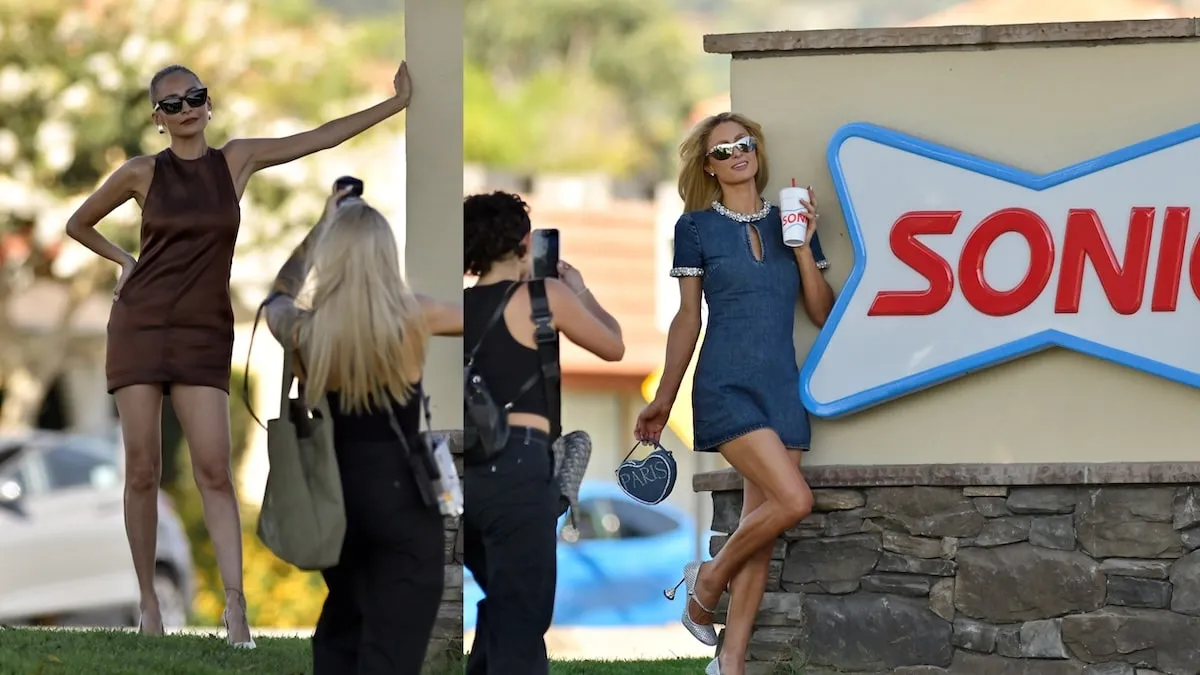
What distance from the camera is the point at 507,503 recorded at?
490 cm

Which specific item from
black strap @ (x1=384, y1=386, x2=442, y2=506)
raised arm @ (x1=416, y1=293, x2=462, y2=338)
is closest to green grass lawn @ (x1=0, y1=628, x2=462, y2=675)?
black strap @ (x1=384, y1=386, x2=442, y2=506)

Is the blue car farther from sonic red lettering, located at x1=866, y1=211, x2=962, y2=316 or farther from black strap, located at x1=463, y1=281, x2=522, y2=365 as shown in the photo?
black strap, located at x1=463, y1=281, x2=522, y2=365

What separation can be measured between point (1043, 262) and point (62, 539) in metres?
9.05

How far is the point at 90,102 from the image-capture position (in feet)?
48.5

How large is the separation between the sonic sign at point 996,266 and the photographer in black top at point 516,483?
1027mm

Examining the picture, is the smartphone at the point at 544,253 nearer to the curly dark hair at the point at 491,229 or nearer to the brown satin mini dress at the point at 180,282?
the curly dark hair at the point at 491,229

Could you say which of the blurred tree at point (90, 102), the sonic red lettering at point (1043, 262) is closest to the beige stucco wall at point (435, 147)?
the sonic red lettering at point (1043, 262)

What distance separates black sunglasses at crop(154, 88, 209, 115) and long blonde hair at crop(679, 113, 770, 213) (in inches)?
57.7

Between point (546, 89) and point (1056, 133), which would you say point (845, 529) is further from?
point (546, 89)

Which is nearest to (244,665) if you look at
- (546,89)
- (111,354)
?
(111,354)

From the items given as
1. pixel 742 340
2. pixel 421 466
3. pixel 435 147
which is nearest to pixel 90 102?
pixel 435 147

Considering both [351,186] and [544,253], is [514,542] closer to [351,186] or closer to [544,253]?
[544,253]

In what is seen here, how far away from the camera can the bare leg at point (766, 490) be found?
5309mm

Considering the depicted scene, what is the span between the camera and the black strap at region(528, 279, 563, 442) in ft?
16.0
